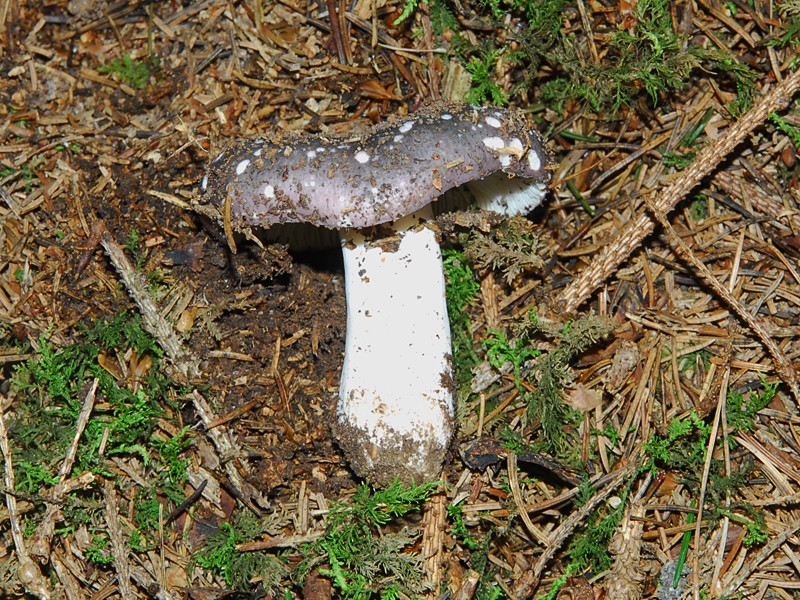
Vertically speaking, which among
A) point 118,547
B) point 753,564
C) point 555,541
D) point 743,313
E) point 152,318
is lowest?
point 753,564

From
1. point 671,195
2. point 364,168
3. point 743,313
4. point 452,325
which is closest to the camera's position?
point 364,168

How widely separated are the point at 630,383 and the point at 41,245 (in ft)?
9.58

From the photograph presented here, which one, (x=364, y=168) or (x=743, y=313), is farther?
(x=743, y=313)

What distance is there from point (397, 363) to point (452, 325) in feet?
1.60

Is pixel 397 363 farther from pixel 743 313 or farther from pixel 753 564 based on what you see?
pixel 753 564

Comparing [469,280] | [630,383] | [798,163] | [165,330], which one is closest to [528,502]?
[630,383]

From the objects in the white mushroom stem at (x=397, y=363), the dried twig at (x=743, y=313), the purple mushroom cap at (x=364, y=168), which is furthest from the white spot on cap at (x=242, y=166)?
the dried twig at (x=743, y=313)

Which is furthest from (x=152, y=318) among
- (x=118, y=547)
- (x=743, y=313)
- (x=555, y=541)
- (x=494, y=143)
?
(x=743, y=313)

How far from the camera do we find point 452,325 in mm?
3322

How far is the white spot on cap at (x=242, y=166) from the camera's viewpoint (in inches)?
108

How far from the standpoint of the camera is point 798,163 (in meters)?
3.21

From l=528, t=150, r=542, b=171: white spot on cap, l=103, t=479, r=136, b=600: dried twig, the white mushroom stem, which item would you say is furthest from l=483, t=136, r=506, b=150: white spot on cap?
l=103, t=479, r=136, b=600: dried twig

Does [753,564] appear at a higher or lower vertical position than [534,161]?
lower

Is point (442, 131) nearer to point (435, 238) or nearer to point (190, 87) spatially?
point (435, 238)
